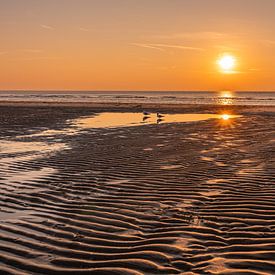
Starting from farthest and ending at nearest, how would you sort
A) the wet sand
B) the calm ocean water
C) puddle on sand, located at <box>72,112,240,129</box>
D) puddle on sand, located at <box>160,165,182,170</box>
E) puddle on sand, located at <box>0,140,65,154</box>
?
the calm ocean water, puddle on sand, located at <box>72,112,240,129</box>, puddle on sand, located at <box>0,140,65,154</box>, puddle on sand, located at <box>160,165,182,170</box>, the wet sand

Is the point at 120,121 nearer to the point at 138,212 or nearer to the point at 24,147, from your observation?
the point at 24,147

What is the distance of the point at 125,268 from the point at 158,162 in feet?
22.6

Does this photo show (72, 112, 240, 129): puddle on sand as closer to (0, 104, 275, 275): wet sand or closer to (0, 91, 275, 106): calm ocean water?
(0, 104, 275, 275): wet sand

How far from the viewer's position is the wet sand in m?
4.66

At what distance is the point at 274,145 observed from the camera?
14.2 meters

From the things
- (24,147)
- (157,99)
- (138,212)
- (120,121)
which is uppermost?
(157,99)

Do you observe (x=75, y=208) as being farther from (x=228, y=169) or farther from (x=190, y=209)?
(x=228, y=169)

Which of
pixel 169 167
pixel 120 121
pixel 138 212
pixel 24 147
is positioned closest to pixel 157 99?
pixel 120 121

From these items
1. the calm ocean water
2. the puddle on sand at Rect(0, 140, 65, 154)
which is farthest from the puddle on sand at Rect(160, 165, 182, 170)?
the calm ocean water

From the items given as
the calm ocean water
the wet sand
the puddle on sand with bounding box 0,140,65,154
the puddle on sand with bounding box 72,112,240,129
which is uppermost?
the calm ocean water

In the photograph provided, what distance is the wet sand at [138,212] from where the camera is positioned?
184 inches

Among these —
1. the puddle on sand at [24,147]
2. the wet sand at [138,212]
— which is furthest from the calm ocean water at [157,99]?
the wet sand at [138,212]

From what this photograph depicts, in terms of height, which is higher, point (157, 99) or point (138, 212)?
point (157, 99)

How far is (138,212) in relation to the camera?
6578mm
